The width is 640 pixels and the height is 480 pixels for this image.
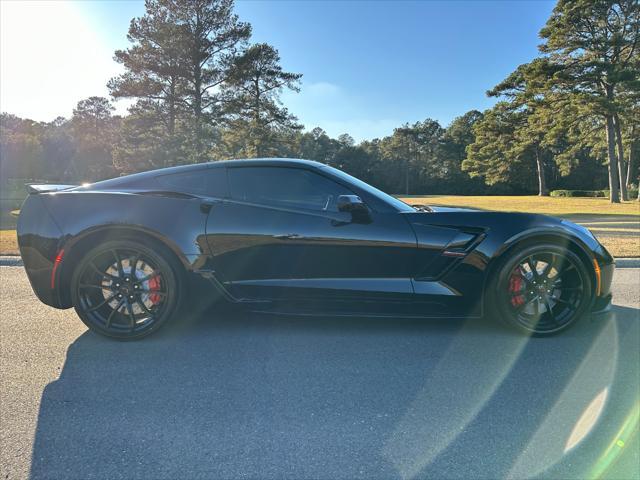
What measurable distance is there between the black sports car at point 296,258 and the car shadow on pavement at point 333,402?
0.92 feet

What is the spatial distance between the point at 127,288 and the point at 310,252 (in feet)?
4.77

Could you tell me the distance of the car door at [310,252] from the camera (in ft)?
10.00

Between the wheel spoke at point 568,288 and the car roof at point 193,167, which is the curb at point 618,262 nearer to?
the wheel spoke at point 568,288

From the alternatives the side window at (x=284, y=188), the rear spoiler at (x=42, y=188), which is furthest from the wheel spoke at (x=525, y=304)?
the rear spoiler at (x=42, y=188)

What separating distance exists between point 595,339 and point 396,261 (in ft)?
5.57

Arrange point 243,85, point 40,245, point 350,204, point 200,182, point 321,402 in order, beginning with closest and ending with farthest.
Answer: point 321,402 → point 350,204 → point 40,245 → point 200,182 → point 243,85

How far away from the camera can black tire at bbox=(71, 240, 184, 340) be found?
3125 millimetres

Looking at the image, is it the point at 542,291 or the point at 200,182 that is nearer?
the point at 542,291

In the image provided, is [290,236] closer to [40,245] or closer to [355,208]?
[355,208]

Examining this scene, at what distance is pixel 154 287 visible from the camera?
317 cm

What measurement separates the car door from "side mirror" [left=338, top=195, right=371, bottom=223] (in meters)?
0.02

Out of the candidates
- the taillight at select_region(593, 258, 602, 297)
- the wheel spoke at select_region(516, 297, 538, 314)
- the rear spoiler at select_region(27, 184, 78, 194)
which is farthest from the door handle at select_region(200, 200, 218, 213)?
the taillight at select_region(593, 258, 602, 297)

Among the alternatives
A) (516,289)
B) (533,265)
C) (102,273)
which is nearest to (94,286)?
(102,273)

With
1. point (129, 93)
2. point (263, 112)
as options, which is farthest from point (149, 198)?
point (263, 112)
